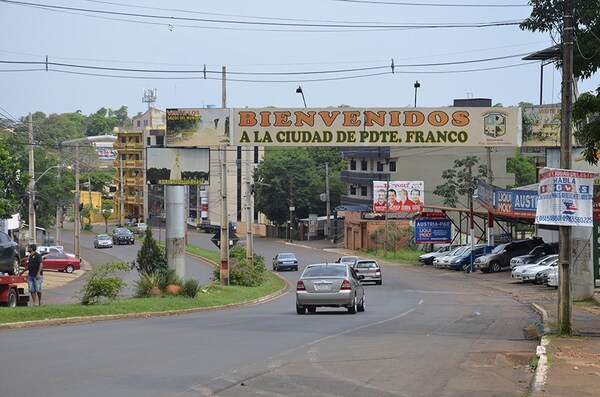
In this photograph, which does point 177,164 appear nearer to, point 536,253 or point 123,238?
point 536,253

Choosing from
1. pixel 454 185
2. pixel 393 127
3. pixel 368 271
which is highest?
pixel 393 127

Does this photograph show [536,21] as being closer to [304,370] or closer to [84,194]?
[304,370]

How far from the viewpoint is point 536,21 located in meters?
22.7

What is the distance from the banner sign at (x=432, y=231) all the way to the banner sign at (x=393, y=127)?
4510cm

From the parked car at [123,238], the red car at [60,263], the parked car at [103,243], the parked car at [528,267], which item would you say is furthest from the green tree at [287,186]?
the parked car at [528,267]

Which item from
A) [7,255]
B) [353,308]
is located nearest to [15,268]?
[7,255]

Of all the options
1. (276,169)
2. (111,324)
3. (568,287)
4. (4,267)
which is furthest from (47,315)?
(276,169)

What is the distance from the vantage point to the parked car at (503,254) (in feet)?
197

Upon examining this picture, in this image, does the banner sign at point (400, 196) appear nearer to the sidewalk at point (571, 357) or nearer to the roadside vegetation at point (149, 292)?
the roadside vegetation at point (149, 292)

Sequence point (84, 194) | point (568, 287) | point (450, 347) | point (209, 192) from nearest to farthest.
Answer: point (450, 347) < point (568, 287) < point (209, 192) < point (84, 194)

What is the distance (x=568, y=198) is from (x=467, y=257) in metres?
47.5

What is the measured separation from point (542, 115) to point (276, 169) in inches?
3355

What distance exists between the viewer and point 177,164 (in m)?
32.3

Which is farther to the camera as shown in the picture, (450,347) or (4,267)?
(4,267)
